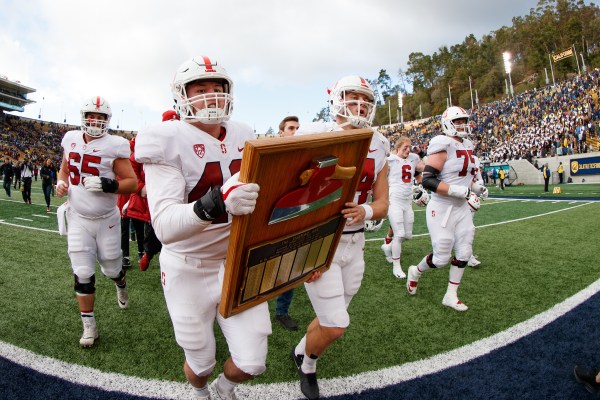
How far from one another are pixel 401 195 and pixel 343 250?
378 centimetres

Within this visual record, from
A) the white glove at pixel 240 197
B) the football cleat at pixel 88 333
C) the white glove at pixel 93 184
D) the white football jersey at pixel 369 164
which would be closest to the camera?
the white glove at pixel 240 197

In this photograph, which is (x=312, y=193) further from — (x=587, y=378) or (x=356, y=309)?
(x=356, y=309)

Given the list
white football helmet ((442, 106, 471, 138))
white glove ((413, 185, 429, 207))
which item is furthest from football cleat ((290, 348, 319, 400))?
white glove ((413, 185, 429, 207))

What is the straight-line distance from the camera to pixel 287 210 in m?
1.89

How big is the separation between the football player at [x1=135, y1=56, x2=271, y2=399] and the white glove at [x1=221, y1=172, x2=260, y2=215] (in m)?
0.48

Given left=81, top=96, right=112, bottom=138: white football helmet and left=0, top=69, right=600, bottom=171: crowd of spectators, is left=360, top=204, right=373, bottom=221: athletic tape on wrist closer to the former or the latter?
left=81, top=96, right=112, bottom=138: white football helmet

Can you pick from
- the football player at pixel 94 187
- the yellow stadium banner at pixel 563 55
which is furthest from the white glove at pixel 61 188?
the yellow stadium banner at pixel 563 55

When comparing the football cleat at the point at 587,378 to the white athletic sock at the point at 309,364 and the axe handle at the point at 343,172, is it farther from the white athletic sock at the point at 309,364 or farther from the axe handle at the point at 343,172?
the axe handle at the point at 343,172

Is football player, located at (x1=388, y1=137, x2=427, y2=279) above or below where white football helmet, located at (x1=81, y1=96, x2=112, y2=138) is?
below

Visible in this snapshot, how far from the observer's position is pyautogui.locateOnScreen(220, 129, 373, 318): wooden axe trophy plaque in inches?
65.6

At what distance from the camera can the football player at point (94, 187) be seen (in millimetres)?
3791

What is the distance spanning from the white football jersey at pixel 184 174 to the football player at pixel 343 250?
0.75 meters

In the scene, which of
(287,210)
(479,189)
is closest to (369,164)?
(287,210)

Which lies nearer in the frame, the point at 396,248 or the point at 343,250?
the point at 343,250
